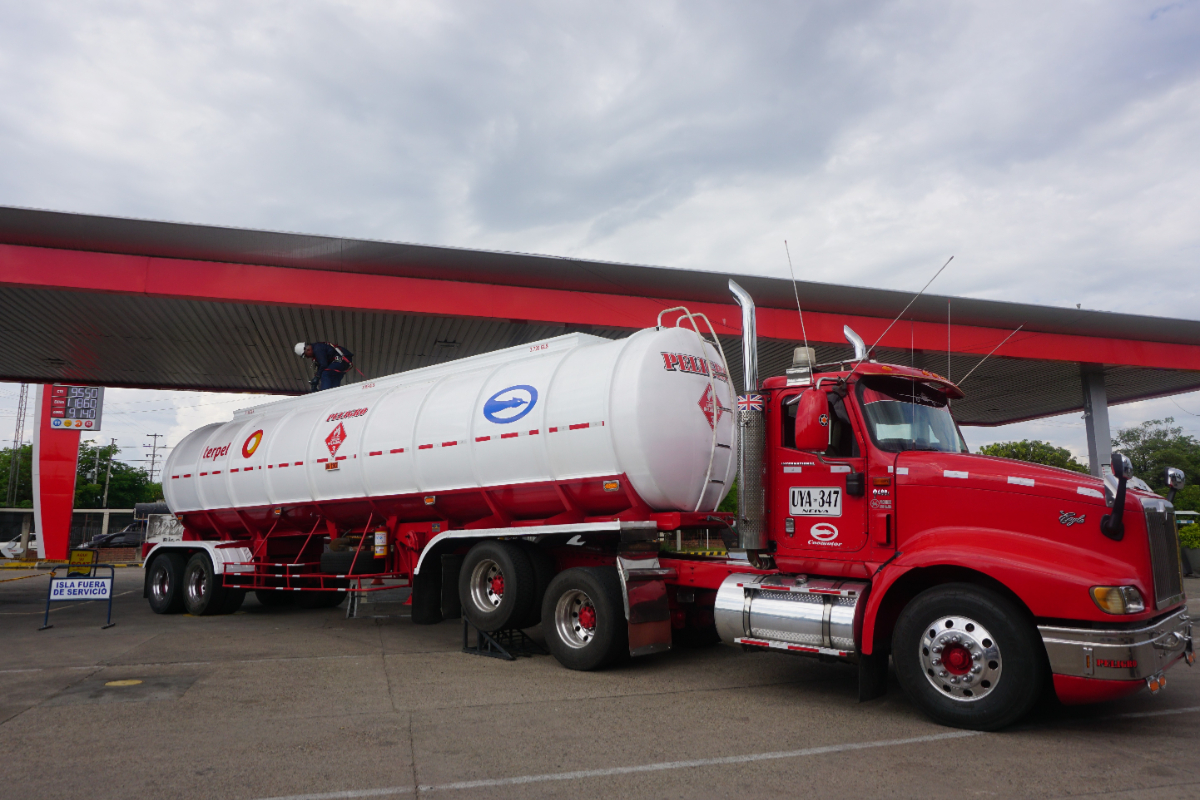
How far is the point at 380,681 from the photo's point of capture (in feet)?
25.0

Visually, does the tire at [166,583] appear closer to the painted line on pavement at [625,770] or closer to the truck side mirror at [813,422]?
the painted line on pavement at [625,770]

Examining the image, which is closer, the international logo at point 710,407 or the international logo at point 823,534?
the international logo at point 823,534

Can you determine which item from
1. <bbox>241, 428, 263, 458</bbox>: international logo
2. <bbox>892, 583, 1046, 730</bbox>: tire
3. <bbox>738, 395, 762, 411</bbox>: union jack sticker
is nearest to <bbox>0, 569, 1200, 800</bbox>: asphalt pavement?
<bbox>892, 583, 1046, 730</bbox>: tire

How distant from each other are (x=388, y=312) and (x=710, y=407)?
28.6 feet

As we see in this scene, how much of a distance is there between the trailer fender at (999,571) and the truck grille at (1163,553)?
302mm

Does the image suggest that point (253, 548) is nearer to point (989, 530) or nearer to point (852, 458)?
point (852, 458)

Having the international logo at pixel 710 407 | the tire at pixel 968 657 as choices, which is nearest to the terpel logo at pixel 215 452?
the international logo at pixel 710 407

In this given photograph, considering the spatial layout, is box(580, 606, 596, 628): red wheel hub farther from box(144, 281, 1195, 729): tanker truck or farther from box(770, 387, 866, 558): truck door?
box(770, 387, 866, 558): truck door

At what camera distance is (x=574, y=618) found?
8320 millimetres

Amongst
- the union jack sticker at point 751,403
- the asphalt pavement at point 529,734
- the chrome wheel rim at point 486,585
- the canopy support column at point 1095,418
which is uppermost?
the canopy support column at point 1095,418

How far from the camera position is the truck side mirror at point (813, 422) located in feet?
21.1

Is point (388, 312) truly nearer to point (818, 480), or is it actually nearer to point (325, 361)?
point (325, 361)

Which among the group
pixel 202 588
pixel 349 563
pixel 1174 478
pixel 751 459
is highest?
pixel 751 459

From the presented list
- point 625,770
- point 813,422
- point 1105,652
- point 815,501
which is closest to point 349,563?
point 815,501
